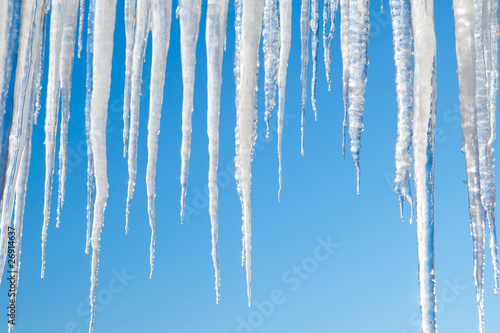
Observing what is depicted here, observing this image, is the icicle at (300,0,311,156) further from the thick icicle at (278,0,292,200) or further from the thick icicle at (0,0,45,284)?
the thick icicle at (0,0,45,284)

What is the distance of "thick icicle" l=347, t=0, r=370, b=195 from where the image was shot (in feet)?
3.98

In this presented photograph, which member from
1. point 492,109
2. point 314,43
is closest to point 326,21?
point 314,43

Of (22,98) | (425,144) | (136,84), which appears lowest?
(425,144)

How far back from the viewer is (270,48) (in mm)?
1342

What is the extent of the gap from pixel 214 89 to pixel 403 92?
44 centimetres

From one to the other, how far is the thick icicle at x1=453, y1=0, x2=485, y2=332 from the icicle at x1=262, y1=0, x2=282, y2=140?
469 millimetres

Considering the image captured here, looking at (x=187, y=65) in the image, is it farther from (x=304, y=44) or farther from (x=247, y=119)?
(x=304, y=44)

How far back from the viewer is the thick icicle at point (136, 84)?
1256 millimetres

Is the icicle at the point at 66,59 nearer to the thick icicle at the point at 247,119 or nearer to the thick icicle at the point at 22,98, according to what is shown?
the thick icicle at the point at 22,98

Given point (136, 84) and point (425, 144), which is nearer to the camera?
point (425, 144)

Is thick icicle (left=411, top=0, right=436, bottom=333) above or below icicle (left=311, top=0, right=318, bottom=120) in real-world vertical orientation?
below

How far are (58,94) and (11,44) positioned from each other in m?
0.33

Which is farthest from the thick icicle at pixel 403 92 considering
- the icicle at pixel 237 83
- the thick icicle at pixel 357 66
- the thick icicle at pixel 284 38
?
the icicle at pixel 237 83

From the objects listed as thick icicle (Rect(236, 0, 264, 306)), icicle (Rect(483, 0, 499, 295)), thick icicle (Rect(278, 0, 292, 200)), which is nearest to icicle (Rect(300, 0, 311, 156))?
thick icicle (Rect(278, 0, 292, 200))
